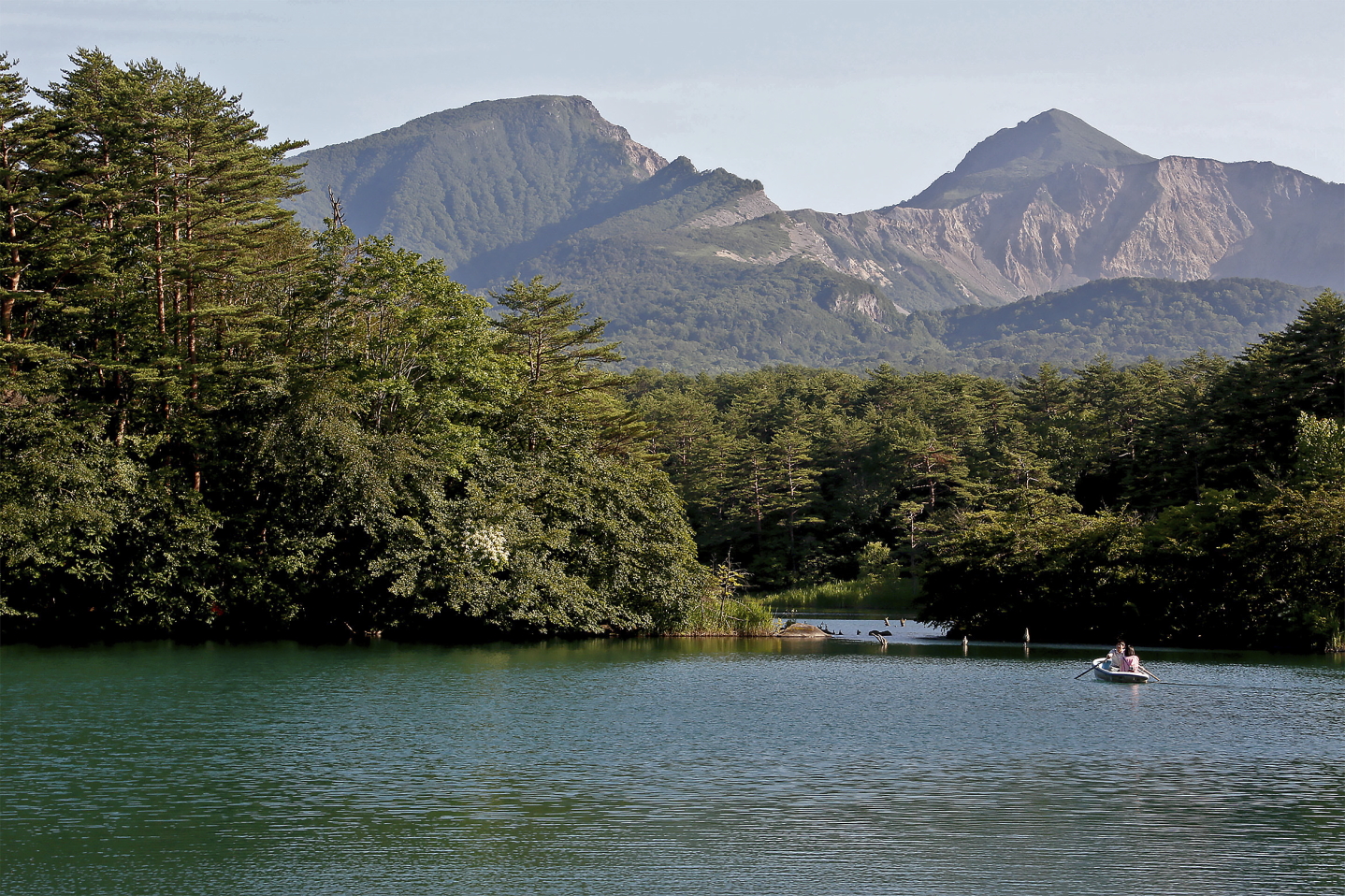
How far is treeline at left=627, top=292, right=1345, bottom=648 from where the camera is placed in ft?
150

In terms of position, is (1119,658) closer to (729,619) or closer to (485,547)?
(729,619)

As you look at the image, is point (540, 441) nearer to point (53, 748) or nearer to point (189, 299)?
point (189, 299)

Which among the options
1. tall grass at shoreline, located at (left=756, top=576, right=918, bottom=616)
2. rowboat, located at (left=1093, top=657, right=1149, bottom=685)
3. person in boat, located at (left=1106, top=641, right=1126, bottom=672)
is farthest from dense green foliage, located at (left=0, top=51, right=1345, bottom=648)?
tall grass at shoreline, located at (left=756, top=576, right=918, bottom=616)

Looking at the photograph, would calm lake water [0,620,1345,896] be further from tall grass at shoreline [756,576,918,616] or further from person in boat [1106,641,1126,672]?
tall grass at shoreline [756,576,918,616]

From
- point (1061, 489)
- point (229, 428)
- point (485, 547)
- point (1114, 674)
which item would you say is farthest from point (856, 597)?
point (229, 428)

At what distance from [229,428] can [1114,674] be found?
32517 mm

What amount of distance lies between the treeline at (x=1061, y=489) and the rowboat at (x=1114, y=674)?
12.3 metres

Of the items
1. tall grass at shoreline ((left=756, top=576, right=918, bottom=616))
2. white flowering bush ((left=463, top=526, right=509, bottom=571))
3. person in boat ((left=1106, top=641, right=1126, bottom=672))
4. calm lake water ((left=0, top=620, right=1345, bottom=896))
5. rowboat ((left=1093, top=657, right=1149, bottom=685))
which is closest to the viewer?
calm lake water ((left=0, top=620, right=1345, bottom=896))

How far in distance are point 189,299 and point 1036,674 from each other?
111 ft

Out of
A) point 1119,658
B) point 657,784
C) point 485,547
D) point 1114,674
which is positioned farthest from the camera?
point 485,547

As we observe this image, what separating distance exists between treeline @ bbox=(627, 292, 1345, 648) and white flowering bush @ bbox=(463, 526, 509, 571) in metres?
20.4

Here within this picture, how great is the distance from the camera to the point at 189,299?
149ft

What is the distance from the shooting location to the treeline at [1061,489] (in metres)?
45.7

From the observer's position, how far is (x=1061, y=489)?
80.8 m
